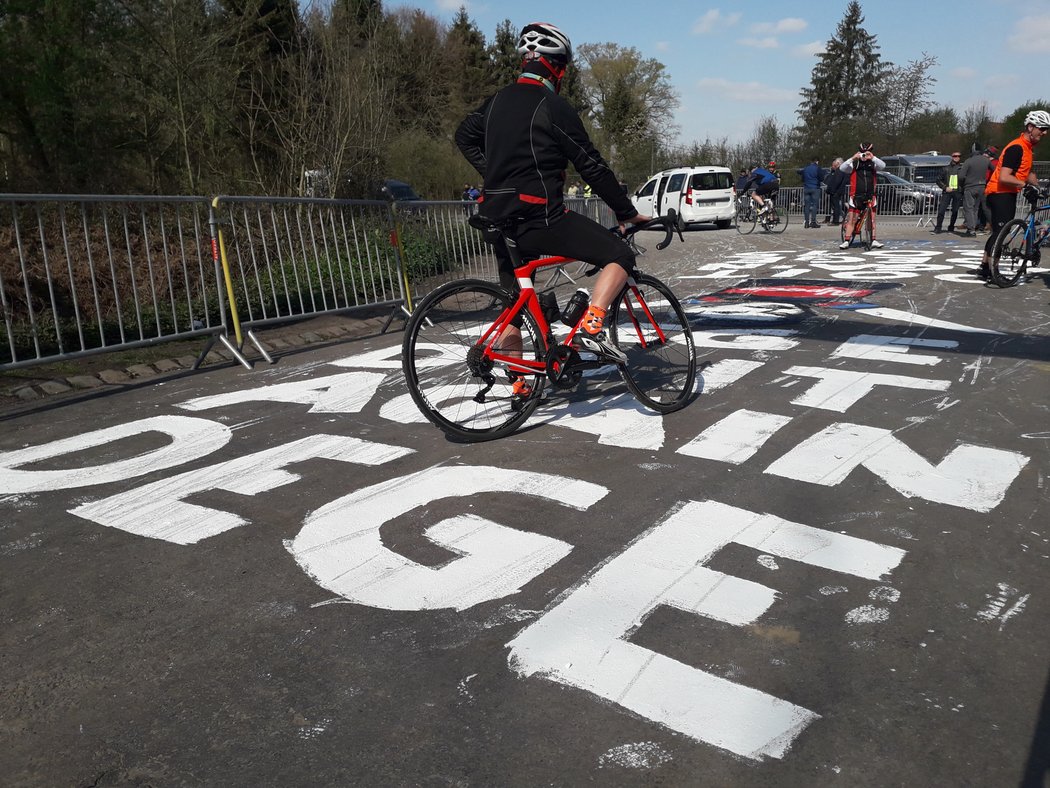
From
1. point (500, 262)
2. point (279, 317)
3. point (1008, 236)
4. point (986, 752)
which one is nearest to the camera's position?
point (986, 752)

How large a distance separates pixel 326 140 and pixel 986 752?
Result: 1455cm

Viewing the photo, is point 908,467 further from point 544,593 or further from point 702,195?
point 702,195

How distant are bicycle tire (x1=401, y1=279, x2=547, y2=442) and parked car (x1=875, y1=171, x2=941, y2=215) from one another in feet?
91.4

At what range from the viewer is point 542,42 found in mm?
4473

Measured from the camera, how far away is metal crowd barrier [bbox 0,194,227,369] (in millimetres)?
6641

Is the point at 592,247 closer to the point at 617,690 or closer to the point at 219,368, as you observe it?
the point at 617,690

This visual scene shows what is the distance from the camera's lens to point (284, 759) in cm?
217

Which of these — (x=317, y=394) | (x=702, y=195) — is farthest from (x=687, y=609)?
(x=702, y=195)

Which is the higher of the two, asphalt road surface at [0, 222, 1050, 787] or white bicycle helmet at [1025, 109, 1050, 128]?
white bicycle helmet at [1025, 109, 1050, 128]

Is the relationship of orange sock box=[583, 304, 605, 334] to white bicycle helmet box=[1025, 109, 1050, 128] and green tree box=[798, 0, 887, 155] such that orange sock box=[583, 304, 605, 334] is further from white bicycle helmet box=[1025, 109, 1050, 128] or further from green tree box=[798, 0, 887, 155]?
green tree box=[798, 0, 887, 155]

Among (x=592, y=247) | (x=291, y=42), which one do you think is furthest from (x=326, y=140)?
(x=592, y=247)

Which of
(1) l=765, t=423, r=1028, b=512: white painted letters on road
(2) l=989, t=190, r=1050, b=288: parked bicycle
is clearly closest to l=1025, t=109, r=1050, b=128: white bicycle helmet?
(2) l=989, t=190, r=1050, b=288: parked bicycle

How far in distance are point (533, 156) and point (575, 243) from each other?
0.50m

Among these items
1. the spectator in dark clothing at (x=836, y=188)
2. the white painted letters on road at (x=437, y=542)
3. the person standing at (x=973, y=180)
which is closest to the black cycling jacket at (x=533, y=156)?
the white painted letters on road at (x=437, y=542)
